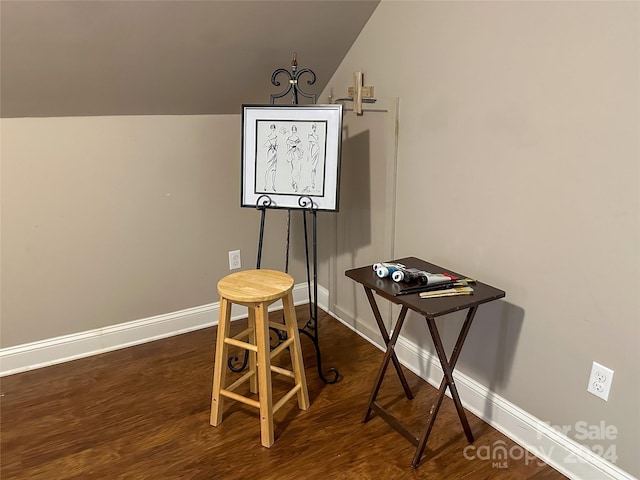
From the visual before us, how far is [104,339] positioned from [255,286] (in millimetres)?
1167

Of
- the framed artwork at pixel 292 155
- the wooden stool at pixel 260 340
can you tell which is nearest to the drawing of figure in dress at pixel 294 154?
the framed artwork at pixel 292 155

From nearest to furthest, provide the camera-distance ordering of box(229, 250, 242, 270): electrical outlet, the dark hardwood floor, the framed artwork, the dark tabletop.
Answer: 1. the dark tabletop
2. the dark hardwood floor
3. the framed artwork
4. box(229, 250, 242, 270): electrical outlet

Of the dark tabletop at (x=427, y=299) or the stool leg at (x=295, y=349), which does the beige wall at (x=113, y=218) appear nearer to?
the stool leg at (x=295, y=349)

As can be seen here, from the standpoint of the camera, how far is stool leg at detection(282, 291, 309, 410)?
2.07m

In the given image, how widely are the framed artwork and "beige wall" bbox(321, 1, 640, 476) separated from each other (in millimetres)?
363

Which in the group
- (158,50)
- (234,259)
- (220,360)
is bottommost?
(220,360)

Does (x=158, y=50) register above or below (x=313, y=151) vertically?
above

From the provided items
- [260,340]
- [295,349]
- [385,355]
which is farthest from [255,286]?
[385,355]

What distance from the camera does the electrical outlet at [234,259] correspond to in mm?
2995

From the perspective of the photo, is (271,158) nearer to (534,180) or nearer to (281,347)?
(281,347)

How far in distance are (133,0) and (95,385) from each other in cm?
170

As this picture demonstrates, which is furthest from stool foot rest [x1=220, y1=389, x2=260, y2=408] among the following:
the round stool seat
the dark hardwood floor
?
the round stool seat

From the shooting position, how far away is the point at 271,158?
93.0 inches

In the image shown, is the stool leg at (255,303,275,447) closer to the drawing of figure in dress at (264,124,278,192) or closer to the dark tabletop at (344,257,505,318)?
the dark tabletop at (344,257,505,318)
